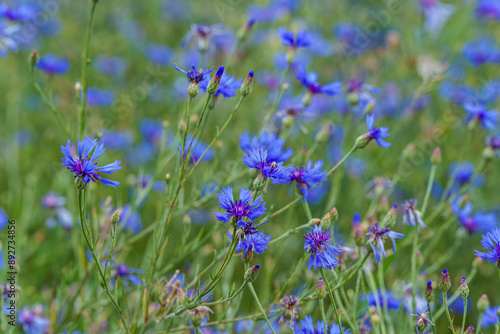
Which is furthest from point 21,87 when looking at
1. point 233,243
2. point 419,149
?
point 233,243

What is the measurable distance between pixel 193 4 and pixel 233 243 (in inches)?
144

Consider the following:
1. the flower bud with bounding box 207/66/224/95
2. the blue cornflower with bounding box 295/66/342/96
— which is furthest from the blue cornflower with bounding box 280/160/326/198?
the blue cornflower with bounding box 295/66/342/96

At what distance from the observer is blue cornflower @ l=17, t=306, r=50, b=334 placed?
1.53m

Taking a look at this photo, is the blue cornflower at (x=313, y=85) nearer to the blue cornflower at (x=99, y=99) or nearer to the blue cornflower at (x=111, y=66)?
the blue cornflower at (x=99, y=99)

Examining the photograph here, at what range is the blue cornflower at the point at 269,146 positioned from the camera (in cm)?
121

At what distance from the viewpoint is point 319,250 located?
1.09 m

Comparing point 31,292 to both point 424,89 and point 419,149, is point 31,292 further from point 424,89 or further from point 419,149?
point 419,149

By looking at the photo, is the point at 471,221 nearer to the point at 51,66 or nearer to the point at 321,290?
the point at 321,290

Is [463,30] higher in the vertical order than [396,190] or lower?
higher

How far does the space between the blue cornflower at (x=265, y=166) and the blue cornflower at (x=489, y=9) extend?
2.57 meters

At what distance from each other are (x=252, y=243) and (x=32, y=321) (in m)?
0.86

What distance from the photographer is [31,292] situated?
6.29 ft

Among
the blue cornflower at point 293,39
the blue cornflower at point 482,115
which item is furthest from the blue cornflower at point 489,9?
the blue cornflower at point 293,39

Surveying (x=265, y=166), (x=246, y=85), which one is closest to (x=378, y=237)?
(x=265, y=166)
